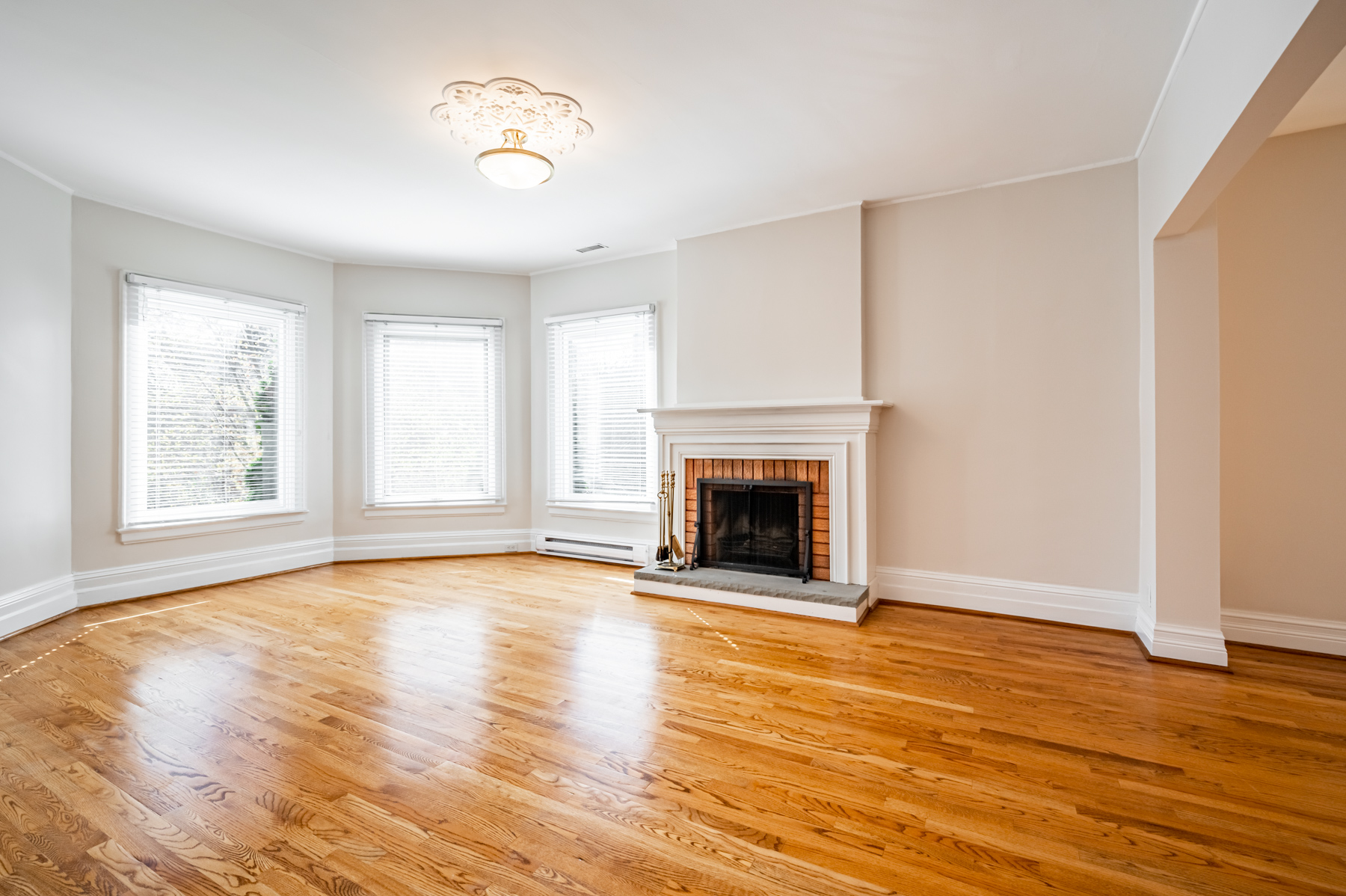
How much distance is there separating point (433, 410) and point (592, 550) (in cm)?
211

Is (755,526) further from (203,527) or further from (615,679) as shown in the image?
(203,527)

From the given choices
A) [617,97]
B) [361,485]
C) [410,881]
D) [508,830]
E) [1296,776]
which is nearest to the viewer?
[410,881]

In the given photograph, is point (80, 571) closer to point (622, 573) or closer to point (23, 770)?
point (23, 770)

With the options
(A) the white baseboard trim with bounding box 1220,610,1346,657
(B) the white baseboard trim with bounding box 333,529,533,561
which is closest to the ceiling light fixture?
(B) the white baseboard trim with bounding box 333,529,533,561

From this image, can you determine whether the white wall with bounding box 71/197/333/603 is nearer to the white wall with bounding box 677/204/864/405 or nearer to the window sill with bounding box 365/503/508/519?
the window sill with bounding box 365/503/508/519

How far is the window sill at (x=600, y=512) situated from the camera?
5301mm

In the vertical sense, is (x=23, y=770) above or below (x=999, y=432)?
below

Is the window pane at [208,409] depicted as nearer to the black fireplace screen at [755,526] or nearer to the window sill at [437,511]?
the window sill at [437,511]

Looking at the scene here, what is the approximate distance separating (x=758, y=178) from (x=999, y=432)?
2281mm

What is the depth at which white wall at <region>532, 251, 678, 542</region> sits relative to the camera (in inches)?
206

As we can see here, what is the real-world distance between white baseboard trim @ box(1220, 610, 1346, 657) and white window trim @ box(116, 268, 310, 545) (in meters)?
6.80

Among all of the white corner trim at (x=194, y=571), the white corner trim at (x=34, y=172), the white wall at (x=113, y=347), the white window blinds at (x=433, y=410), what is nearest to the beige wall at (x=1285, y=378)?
the white window blinds at (x=433, y=410)

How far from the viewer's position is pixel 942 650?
319cm

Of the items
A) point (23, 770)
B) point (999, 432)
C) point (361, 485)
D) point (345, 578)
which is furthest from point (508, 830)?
point (361, 485)
